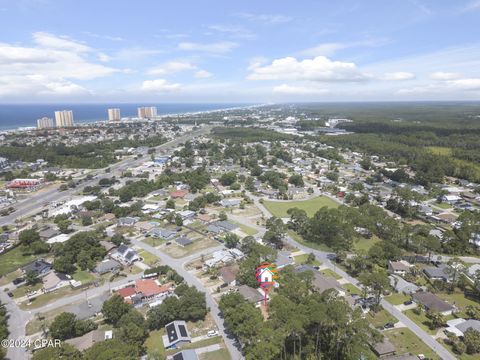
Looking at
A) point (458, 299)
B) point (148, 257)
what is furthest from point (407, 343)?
point (148, 257)

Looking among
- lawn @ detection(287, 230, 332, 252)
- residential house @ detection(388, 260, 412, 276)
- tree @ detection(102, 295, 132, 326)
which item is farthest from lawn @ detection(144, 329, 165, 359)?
residential house @ detection(388, 260, 412, 276)

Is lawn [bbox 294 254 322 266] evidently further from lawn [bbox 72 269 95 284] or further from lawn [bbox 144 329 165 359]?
lawn [bbox 72 269 95 284]

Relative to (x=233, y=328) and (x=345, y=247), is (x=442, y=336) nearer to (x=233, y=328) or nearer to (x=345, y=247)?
(x=345, y=247)

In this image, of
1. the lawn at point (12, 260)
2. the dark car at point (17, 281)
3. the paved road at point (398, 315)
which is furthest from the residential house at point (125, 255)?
the paved road at point (398, 315)

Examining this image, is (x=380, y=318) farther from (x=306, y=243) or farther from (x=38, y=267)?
(x=38, y=267)

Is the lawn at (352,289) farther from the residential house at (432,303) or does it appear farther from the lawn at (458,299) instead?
the lawn at (458,299)
